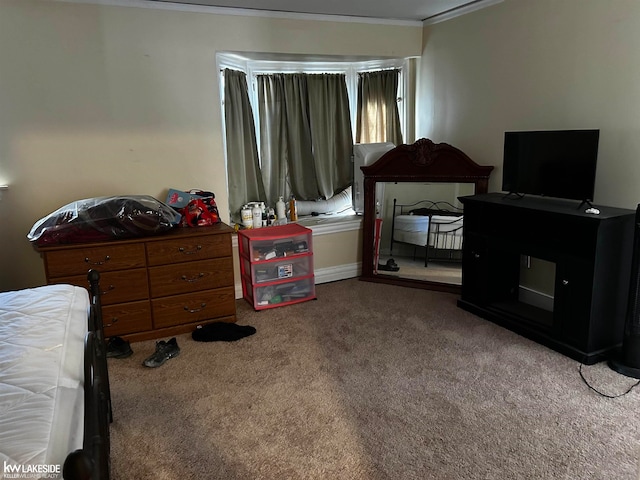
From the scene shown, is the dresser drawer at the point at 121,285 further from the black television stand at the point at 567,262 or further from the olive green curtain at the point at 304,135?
the black television stand at the point at 567,262

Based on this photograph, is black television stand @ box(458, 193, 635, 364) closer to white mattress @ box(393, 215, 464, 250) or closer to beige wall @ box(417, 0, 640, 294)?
beige wall @ box(417, 0, 640, 294)

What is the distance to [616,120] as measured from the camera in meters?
2.81

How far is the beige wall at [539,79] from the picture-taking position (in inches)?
109

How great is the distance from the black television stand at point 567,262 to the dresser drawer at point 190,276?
1.86m

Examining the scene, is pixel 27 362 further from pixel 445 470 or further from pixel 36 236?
pixel 36 236

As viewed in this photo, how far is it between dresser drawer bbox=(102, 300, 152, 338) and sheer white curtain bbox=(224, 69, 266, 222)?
130cm

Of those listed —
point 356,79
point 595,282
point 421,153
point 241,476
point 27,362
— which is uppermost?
point 356,79

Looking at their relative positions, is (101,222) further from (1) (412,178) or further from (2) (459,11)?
(2) (459,11)

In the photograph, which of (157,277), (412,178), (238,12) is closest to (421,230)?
(412,178)

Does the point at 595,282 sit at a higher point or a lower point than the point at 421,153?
lower

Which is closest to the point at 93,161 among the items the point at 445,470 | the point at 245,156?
the point at 245,156

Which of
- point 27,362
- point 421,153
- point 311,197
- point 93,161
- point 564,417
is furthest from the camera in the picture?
point 311,197

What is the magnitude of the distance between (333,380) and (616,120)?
2.32 metres

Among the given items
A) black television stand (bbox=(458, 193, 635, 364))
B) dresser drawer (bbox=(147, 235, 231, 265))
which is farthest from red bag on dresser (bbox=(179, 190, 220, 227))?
black television stand (bbox=(458, 193, 635, 364))
